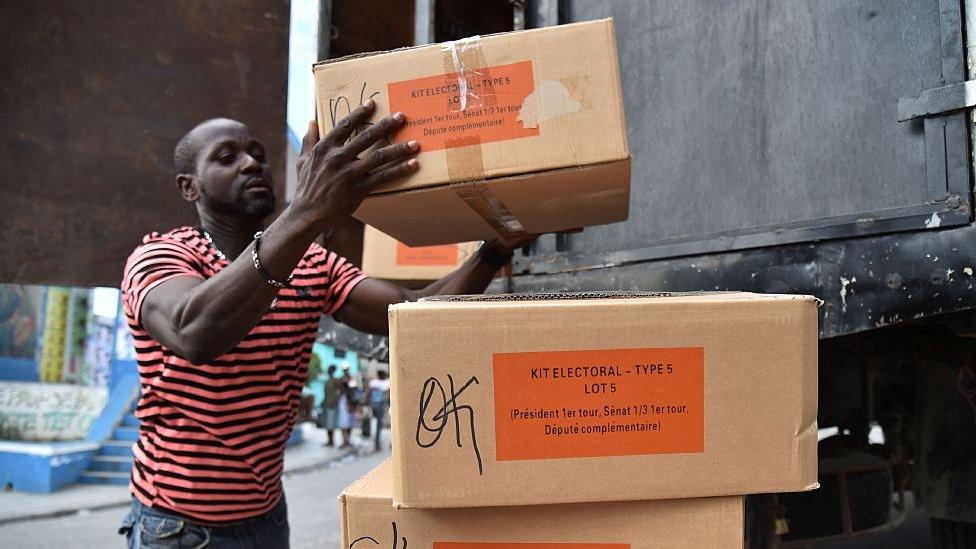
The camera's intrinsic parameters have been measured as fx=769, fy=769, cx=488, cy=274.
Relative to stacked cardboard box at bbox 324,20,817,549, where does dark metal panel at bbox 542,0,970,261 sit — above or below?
above

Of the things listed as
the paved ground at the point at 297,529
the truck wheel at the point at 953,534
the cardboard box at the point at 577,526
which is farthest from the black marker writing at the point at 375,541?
the paved ground at the point at 297,529

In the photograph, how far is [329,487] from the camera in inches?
329

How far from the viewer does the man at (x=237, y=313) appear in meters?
1.35

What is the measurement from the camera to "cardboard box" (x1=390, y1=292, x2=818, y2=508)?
108 centimetres

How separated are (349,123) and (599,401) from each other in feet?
2.09

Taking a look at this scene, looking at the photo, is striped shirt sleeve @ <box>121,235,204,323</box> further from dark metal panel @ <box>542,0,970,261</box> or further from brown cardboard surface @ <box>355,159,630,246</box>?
dark metal panel @ <box>542,0,970,261</box>

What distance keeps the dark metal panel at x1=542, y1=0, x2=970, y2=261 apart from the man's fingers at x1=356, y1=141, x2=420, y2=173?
981 mm

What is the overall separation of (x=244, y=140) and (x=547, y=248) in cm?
107

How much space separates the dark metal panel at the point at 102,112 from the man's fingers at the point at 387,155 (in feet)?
5.63

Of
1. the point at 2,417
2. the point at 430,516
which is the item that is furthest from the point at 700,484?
the point at 2,417

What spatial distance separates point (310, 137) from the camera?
4.76 ft

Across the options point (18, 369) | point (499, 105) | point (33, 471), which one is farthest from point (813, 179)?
point (18, 369)

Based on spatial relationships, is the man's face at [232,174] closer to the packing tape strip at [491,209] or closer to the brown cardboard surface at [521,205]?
the brown cardboard surface at [521,205]

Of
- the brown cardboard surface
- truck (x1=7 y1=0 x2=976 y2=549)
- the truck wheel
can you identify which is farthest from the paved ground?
the brown cardboard surface
